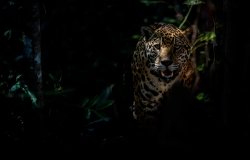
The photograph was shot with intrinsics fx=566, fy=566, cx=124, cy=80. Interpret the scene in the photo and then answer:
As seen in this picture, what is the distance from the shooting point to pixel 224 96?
5340mm

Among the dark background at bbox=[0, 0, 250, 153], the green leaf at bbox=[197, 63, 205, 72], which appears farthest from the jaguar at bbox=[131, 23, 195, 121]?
the dark background at bbox=[0, 0, 250, 153]

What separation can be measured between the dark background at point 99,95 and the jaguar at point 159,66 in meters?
0.29

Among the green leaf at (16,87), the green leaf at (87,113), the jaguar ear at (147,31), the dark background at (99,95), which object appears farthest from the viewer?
the jaguar ear at (147,31)

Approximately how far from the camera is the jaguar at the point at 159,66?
22.5 feet

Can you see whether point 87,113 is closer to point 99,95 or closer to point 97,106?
point 97,106

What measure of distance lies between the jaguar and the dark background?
0.96 ft

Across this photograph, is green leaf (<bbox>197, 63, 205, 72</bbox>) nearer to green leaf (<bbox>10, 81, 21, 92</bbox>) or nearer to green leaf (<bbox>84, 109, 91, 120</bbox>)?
green leaf (<bbox>84, 109, 91, 120</bbox>)

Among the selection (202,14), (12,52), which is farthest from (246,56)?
(12,52)

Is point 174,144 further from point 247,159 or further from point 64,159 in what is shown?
point 64,159

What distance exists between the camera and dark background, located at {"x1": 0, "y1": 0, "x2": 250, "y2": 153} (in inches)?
210

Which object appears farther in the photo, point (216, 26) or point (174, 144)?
point (216, 26)

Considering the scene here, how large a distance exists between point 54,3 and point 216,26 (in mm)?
4133

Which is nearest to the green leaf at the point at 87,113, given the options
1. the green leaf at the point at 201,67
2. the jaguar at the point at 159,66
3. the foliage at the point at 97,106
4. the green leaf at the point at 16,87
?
the foliage at the point at 97,106

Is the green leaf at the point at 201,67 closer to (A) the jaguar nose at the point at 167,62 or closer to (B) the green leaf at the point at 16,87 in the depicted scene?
(A) the jaguar nose at the point at 167,62
